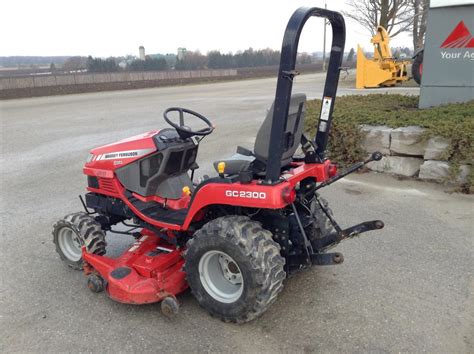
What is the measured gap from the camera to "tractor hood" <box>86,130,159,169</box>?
11.8 ft

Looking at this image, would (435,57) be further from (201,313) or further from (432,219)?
(201,313)

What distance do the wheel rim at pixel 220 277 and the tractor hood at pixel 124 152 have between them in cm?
107

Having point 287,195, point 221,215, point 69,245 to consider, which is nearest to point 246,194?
point 287,195

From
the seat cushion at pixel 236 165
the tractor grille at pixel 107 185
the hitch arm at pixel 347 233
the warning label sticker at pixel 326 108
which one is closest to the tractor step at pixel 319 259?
the hitch arm at pixel 347 233

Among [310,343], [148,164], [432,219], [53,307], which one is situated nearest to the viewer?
[310,343]

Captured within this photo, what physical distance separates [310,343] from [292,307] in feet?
1.43

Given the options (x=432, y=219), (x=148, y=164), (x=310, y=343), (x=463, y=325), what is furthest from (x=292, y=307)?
(x=432, y=219)

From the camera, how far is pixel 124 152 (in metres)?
3.67

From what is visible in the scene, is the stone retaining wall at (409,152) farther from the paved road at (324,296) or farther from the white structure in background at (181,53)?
the white structure in background at (181,53)

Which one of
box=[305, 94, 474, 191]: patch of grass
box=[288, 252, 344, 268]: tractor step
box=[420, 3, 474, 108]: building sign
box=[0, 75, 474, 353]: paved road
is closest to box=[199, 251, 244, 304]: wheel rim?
box=[0, 75, 474, 353]: paved road

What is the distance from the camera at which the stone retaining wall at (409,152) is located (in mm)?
5926

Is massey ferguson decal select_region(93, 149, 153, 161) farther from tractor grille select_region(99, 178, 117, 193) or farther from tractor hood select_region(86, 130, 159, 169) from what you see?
tractor grille select_region(99, 178, 117, 193)

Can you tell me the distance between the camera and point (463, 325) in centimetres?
300

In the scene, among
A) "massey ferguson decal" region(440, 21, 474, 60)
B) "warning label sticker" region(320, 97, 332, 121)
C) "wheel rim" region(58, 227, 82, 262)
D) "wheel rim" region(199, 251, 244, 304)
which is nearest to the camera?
"wheel rim" region(199, 251, 244, 304)
